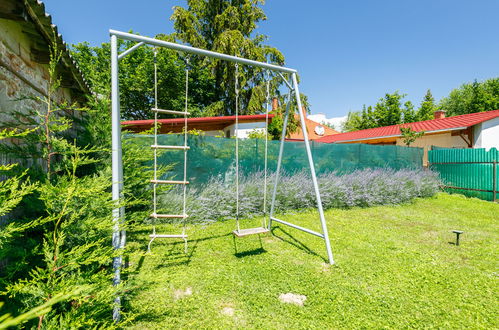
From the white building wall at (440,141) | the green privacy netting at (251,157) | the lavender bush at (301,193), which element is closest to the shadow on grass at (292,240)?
the lavender bush at (301,193)

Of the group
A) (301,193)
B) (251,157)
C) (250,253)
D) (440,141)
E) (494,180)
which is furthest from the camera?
(440,141)

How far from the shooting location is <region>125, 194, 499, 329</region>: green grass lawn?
6.85ft

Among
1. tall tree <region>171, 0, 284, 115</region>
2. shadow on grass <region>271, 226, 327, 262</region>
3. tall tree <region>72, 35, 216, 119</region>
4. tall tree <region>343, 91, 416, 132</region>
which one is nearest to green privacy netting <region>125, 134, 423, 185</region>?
shadow on grass <region>271, 226, 327, 262</region>

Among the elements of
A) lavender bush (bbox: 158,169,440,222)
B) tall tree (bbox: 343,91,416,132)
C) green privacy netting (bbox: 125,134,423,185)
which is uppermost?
tall tree (bbox: 343,91,416,132)

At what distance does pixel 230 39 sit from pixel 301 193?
12.1 m

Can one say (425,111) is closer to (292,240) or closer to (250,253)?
(292,240)

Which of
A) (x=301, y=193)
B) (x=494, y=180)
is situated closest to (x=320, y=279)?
(x=301, y=193)

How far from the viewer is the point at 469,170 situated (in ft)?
26.2

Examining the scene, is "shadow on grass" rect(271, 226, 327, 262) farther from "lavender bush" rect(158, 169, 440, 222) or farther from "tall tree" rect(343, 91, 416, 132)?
"tall tree" rect(343, 91, 416, 132)

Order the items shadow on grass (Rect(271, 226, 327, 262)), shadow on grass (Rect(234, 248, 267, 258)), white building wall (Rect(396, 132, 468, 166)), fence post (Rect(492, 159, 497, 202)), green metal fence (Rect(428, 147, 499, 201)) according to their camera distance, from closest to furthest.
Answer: shadow on grass (Rect(234, 248, 267, 258)) → shadow on grass (Rect(271, 226, 327, 262)) → fence post (Rect(492, 159, 497, 202)) → green metal fence (Rect(428, 147, 499, 201)) → white building wall (Rect(396, 132, 468, 166))

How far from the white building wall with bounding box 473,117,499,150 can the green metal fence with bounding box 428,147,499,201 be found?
3.21 metres

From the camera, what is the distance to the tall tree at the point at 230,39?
14655 millimetres

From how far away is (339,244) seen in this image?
148 inches

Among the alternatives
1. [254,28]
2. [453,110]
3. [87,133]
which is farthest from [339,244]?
[453,110]
